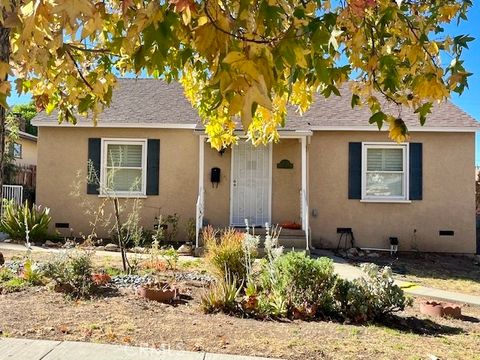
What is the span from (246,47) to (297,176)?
1174cm

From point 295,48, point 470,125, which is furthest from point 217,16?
point 470,125

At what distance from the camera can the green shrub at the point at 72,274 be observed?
688cm

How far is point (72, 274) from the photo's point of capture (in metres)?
6.97

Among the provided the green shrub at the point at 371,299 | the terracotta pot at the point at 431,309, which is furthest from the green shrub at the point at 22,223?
the terracotta pot at the point at 431,309

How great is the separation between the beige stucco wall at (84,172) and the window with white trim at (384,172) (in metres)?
4.56

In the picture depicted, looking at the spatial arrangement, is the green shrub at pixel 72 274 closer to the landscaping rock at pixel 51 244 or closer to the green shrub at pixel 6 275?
the green shrub at pixel 6 275

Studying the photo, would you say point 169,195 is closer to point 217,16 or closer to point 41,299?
point 41,299

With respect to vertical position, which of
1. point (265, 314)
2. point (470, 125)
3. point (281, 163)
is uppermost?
point (470, 125)

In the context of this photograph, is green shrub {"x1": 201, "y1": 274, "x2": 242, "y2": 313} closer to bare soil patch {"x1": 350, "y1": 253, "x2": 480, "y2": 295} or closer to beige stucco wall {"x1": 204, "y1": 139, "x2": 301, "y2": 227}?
bare soil patch {"x1": 350, "y1": 253, "x2": 480, "y2": 295}

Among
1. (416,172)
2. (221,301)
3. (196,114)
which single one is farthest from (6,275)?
(416,172)

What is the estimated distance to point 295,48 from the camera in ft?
7.38

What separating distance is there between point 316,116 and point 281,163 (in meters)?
1.70

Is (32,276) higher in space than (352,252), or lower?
higher

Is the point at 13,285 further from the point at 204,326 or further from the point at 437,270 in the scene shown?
the point at 437,270
